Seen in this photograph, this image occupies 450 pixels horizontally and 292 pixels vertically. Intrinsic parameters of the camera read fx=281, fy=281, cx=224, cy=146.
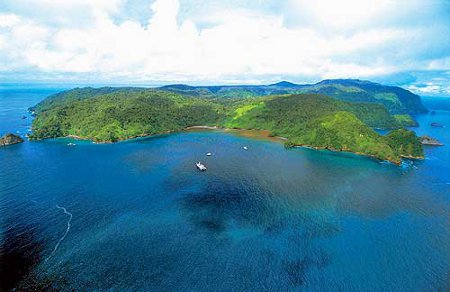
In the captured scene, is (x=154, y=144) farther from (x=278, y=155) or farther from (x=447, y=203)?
(x=447, y=203)

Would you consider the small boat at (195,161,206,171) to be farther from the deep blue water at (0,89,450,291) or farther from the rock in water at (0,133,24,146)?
the rock in water at (0,133,24,146)

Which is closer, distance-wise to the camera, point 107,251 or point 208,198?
point 107,251

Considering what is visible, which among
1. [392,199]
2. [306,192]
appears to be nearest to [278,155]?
[306,192]

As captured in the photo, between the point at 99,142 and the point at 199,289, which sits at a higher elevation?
the point at 199,289

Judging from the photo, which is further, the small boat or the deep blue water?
the small boat

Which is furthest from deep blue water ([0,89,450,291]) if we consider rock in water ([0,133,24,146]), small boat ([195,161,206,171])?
rock in water ([0,133,24,146])

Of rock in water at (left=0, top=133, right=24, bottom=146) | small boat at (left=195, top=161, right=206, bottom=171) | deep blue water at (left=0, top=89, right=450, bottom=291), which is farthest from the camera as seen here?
rock in water at (left=0, top=133, right=24, bottom=146)

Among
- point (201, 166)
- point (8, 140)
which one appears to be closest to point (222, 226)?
point (201, 166)

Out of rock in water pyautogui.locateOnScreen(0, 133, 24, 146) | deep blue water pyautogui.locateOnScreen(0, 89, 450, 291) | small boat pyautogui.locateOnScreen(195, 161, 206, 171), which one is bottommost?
rock in water pyautogui.locateOnScreen(0, 133, 24, 146)

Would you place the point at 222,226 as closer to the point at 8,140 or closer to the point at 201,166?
the point at 201,166
